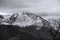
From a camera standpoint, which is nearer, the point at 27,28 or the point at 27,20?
the point at 27,28

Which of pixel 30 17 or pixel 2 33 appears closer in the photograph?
pixel 2 33

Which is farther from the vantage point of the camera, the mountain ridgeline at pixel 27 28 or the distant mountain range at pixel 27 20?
the distant mountain range at pixel 27 20

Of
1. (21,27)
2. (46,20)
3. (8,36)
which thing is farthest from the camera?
(46,20)

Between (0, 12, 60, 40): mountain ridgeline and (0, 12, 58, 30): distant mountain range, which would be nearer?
(0, 12, 60, 40): mountain ridgeline

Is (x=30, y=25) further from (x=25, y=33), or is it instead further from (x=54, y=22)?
(x=54, y=22)

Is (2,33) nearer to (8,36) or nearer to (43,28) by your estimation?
(8,36)

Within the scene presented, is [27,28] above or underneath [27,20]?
Result: underneath

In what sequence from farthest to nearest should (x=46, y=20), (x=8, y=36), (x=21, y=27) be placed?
(x=46, y=20) → (x=21, y=27) → (x=8, y=36)

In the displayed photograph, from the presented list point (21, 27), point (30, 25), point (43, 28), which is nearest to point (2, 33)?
point (21, 27)

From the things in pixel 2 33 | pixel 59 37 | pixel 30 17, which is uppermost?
pixel 30 17

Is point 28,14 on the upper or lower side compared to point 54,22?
upper
